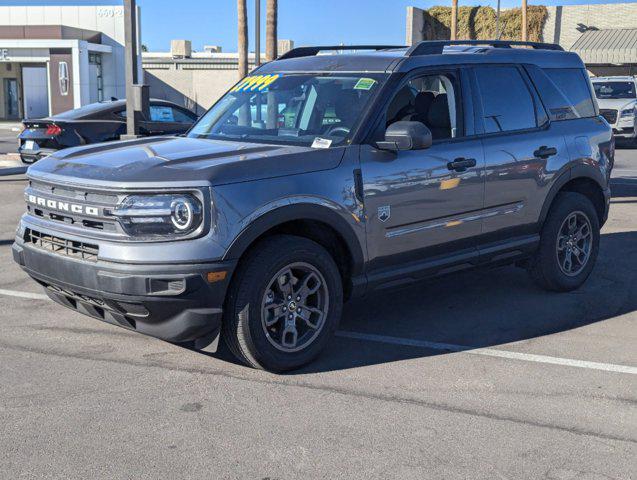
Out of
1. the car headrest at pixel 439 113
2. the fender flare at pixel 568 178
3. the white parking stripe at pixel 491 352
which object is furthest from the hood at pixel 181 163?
the fender flare at pixel 568 178

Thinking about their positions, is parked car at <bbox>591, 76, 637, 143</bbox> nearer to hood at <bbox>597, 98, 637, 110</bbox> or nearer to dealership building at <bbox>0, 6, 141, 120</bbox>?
hood at <bbox>597, 98, 637, 110</bbox>

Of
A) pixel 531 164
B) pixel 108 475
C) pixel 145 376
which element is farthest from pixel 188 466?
pixel 531 164

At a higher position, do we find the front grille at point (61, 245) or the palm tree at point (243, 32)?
the palm tree at point (243, 32)

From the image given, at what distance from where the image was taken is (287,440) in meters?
4.22

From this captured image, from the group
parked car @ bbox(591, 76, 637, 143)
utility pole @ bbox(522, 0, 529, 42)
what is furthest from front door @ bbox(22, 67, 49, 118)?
parked car @ bbox(591, 76, 637, 143)

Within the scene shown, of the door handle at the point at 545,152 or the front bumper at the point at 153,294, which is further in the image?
the door handle at the point at 545,152

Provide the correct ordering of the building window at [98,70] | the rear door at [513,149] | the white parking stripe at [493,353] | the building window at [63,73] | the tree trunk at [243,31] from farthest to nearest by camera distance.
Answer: the building window at [98,70]
the building window at [63,73]
the tree trunk at [243,31]
the rear door at [513,149]
the white parking stripe at [493,353]

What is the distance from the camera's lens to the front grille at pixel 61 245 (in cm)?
488

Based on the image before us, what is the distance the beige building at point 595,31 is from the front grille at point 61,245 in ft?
143

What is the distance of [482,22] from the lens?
167 ft

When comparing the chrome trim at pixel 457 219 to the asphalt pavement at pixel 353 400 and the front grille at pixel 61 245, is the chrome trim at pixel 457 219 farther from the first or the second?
the front grille at pixel 61 245

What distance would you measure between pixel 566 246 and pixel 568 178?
0.63 meters

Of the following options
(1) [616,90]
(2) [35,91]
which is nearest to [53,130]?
(1) [616,90]

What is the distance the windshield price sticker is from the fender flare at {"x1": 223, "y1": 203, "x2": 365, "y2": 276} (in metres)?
1.64
